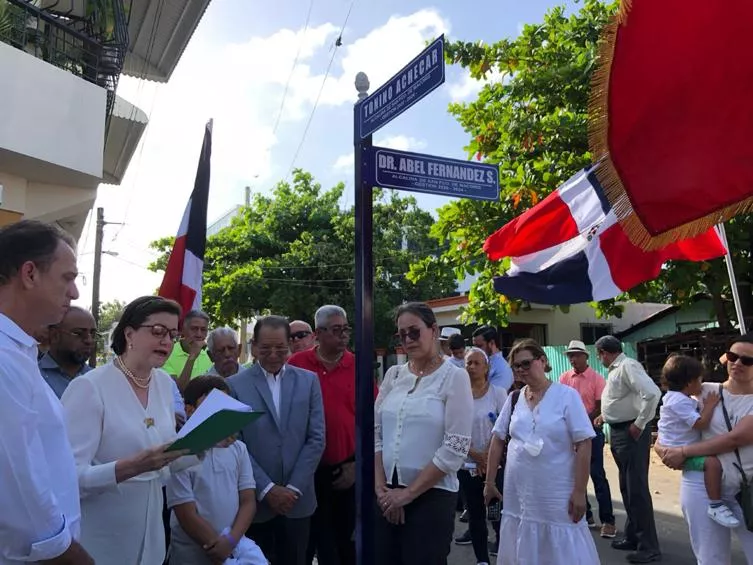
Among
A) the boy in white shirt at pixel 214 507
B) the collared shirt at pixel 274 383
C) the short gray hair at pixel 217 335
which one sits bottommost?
the boy in white shirt at pixel 214 507

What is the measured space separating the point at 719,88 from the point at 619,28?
0.55m

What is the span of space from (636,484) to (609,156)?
362 centimetres

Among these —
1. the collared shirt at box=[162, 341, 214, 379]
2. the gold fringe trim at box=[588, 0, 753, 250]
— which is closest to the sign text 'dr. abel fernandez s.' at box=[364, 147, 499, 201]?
the gold fringe trim at box=[588, 0, 753, 250]

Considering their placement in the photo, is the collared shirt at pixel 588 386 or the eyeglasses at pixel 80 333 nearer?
the eyeglasses at pixel 80 333

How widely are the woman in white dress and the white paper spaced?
6.99 feet

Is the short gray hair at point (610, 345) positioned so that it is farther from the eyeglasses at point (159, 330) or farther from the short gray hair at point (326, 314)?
the eyeglasses at point (159, 330)

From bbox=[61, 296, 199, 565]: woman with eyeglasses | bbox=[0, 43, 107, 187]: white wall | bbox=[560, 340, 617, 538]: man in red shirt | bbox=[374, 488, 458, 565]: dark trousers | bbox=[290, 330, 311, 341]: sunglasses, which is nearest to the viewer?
bbox=[61, 296, 199, 565]: woman with eyeglasses

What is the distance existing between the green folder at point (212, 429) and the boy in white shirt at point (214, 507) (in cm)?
61

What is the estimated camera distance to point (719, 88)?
2.95m

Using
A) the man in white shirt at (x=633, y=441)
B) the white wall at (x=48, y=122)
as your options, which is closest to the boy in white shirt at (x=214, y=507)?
the man in white shirt at (x=633, y=441)

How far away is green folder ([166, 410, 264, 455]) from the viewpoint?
2.44m

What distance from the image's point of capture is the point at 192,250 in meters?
6.15

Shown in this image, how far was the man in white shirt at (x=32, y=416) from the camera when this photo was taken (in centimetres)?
167

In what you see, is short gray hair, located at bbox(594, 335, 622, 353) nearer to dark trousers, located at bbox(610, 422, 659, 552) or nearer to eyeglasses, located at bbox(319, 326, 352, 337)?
dark trousers, located at bbox(610, 422, 659, 552)
